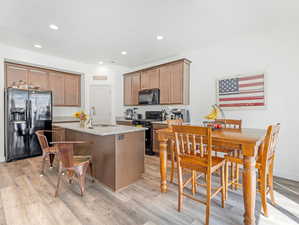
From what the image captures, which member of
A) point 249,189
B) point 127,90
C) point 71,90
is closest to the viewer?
point 249,189

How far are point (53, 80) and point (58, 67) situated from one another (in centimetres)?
45

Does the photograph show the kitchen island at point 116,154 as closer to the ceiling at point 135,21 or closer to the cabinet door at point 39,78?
the ceiling at point 135,21

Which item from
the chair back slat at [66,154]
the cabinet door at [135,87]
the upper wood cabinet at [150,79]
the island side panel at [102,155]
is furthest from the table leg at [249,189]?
the cabinet door at [135,87]

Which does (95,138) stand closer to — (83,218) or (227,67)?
(83,218)

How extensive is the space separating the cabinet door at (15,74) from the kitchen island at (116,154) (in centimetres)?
295

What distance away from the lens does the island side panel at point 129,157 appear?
2.26 meters

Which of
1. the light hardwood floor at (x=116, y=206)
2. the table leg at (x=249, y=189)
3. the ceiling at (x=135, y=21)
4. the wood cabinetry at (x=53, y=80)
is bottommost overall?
the light hardwood floor at (x=116, y=206)

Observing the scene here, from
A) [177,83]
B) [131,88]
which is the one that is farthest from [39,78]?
[177,83]

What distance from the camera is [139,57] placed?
4.54 m

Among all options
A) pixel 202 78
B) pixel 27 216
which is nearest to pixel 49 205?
pixel 27 216

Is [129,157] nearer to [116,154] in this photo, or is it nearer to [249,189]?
[116,154]

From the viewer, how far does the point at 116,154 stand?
2.21 metres

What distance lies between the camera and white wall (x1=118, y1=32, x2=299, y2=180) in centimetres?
266

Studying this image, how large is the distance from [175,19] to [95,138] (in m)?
2.48
